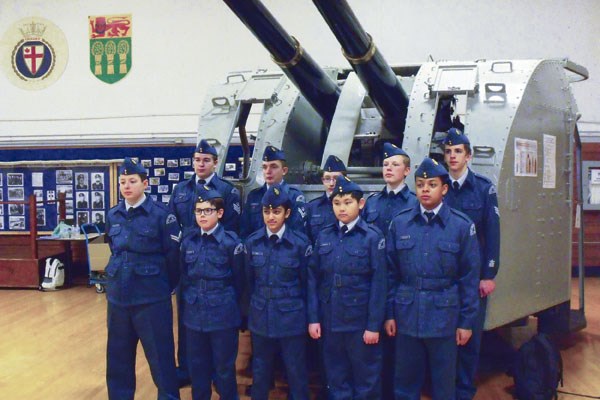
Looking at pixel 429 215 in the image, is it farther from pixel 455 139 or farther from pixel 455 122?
pixel 455 122

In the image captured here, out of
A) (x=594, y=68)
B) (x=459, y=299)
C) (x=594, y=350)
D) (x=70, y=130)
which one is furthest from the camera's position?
(x=70, y=130)

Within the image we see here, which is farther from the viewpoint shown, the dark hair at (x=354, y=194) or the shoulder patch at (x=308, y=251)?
the shoulder patch at (x=308, y=251)

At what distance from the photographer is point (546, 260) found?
13.4 feet

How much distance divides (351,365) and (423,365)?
0.40m

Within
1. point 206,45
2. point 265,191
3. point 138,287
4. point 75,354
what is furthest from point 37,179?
point 138,287

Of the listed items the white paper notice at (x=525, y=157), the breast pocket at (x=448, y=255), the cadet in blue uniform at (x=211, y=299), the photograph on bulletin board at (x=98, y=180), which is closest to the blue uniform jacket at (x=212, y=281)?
the cadet in blue uniform at (x=211, y=299)

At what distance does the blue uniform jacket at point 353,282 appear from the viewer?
3.03 metres

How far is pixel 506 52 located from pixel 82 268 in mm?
6899

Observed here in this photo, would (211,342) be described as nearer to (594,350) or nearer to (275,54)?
(275,54)

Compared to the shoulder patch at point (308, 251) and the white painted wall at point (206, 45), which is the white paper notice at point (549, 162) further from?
the white painted wall at point (206, 45)

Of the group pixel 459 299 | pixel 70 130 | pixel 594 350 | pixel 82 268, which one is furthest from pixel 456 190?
pixel 70 130

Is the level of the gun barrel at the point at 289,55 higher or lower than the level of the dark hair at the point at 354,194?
higher

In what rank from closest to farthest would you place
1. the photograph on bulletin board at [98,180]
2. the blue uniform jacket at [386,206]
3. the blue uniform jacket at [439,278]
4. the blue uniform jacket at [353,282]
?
the blue uniform jacket at [439,278]
the blue uniform jacket at [353,282]
the blue uniform jacket at [386,206]
the photograph on bulletin board at [98,180]

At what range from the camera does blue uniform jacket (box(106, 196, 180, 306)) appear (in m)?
3.25
